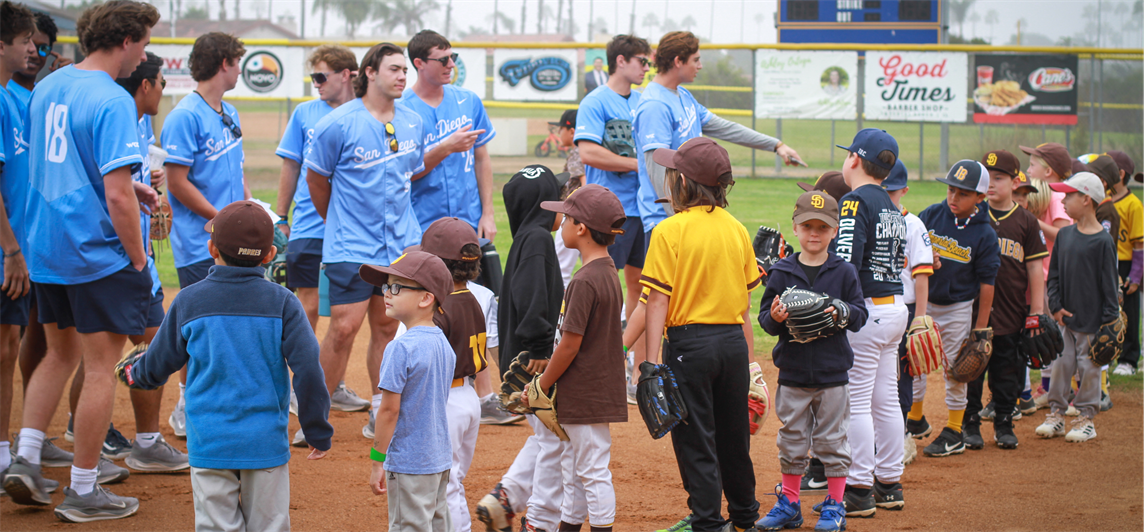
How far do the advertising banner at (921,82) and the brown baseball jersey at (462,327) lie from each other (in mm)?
16925

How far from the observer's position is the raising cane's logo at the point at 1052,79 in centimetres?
1884

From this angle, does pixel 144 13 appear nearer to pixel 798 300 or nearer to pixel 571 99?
pixel 798 300

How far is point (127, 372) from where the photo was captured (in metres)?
3.39

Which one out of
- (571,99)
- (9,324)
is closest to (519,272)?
(9,324)

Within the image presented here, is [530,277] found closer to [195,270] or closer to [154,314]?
[154,314]

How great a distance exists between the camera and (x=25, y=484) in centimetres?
420

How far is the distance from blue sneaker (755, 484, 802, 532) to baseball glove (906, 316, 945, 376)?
3.85ft

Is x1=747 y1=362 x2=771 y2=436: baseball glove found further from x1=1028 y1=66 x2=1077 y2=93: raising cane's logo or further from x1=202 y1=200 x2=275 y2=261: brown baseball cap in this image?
x1=1028 y1=66 x2=1077 y2=93: raising cane's logo

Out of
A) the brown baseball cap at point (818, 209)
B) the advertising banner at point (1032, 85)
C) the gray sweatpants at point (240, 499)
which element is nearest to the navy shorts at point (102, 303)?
the gray sweatpants at point (240, 499)

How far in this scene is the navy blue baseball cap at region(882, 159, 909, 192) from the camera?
506 cm

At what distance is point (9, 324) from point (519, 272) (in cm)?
280

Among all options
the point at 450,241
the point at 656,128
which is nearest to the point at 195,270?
the point at 450,241

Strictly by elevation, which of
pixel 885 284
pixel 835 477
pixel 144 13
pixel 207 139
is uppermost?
pixel 144 13

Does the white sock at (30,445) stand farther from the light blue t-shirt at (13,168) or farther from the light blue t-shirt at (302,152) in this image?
the light blue t-shirt at (302,152)
